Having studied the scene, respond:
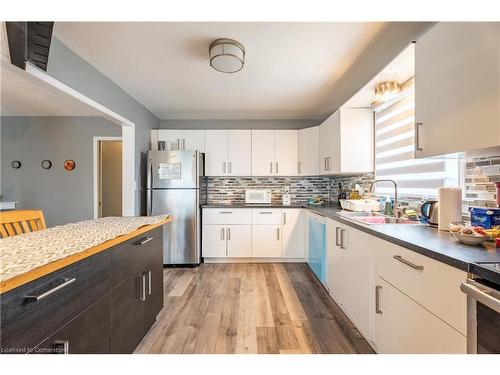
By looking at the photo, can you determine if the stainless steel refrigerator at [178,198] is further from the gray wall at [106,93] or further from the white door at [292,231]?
the white door at [292,231]

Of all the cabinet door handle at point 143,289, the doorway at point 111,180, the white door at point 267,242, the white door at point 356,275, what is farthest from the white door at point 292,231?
the doorway at point 111,180

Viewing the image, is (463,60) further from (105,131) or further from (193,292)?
(105,131)

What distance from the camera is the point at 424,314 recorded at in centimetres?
112

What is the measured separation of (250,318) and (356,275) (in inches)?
38.7

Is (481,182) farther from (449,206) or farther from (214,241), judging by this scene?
(214,241)

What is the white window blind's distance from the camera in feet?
6.22

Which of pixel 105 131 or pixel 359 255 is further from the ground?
pixel 105 131

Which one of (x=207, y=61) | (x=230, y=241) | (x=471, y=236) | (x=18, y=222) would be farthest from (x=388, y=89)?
(x=18, y=222)

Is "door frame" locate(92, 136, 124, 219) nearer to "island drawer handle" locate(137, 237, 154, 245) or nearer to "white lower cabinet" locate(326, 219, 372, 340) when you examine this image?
"island drawer handle" locate(137, 237, 154, 245)

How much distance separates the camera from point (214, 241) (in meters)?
3.71

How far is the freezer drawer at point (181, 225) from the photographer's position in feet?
11.7

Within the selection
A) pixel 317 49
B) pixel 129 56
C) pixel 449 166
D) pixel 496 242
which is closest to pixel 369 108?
pixel 317 49

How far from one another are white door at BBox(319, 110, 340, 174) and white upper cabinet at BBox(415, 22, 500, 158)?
1.44m

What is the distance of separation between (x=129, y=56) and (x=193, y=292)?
8.09 feet
